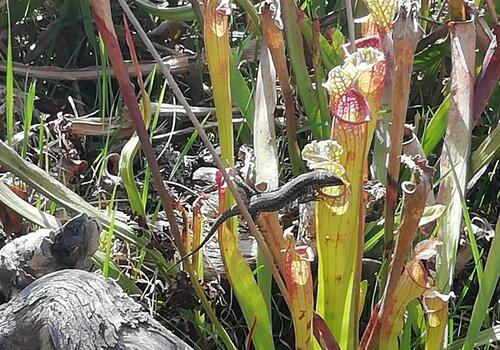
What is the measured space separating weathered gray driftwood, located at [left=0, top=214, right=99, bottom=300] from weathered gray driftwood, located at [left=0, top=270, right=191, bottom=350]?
4.4 inches

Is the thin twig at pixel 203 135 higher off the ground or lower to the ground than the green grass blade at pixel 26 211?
higher

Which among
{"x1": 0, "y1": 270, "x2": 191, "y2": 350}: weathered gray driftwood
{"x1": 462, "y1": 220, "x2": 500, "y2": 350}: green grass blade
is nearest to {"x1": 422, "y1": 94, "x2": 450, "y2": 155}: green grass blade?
{"x1": 462, "y1": 220, "x2": 500, "y2": 350}: green grass blade

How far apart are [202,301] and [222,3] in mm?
337

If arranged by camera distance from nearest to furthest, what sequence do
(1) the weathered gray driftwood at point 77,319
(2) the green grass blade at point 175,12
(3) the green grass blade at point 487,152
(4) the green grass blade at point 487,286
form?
(1) the weathered gray driftwood at point 77,319 → (4) the green grass blade at point 487,286 → (3) the green grass blade at point 487,152 → (2) the green grass blade at point 175,12

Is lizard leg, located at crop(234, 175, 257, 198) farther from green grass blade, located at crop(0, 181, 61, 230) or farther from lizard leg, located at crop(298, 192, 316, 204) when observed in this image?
green grass blade, located at crop(0, 181, 61, 230)

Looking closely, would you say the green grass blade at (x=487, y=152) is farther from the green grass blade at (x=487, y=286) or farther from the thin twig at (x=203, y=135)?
the thin twig at (x=203, y=135)

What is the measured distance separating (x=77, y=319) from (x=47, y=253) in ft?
0.68

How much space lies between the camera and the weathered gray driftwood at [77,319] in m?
0.67

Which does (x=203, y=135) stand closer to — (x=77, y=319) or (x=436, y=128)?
(x=77, y=319)

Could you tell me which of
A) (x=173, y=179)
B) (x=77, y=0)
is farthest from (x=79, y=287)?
(x=77, y=0)

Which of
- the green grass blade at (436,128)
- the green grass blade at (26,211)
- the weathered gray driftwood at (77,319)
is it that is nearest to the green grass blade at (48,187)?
the green grass blade at (26,211)

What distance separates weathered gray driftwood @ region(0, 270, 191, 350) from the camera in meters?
0.67

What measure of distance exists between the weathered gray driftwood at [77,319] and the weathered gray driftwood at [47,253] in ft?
0.37

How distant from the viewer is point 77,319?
0.67m
